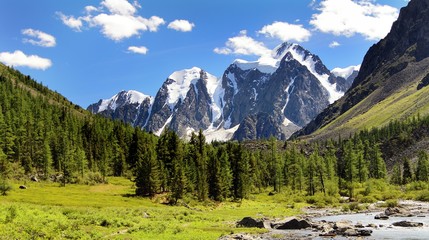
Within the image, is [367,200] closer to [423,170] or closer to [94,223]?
[423,170]

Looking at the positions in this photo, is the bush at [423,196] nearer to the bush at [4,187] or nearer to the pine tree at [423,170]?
the pine tree at [423,170]

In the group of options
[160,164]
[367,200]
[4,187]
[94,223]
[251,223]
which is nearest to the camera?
[94,223]

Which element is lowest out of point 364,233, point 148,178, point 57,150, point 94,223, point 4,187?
point 364,233

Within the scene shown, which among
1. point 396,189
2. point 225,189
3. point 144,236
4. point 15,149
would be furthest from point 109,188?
point 396,189

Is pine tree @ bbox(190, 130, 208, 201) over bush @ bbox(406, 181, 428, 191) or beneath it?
over

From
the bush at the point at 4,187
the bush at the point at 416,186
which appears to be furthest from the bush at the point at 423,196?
the bush at the point at 4,187

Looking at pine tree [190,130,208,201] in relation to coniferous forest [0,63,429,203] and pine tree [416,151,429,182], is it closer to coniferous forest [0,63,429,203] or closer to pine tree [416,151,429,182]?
coniferous forest [0,63,429,203]

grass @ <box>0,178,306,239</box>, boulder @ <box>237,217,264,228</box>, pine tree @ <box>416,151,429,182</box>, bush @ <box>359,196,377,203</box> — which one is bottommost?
bush @ <box>359,196,377,203</box>

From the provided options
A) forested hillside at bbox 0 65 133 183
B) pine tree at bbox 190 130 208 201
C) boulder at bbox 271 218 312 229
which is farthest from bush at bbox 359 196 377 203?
forested hillside at bbox 0 65 133 183

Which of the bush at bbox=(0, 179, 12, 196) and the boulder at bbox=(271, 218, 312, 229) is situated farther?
the bush at bbox=(0, 179, 12, 196)

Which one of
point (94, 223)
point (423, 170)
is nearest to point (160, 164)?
point (94, 223)

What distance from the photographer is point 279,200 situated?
5162 inches

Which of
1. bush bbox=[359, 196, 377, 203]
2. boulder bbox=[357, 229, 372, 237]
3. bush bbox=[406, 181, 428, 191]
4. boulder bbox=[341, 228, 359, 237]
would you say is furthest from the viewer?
bush bbox=[406, 181, 428, 191]

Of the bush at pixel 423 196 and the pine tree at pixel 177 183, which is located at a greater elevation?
the pine tree at pixel 177 183
